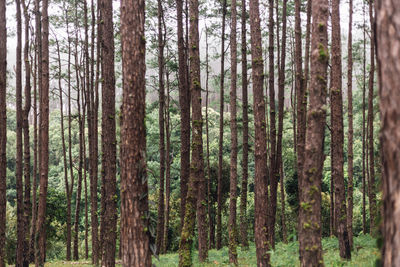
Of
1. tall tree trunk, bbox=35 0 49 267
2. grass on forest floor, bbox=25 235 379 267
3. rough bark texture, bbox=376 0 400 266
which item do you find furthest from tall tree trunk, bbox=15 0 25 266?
rough bark texture, bbox=376 0 400 266

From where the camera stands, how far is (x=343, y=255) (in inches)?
404

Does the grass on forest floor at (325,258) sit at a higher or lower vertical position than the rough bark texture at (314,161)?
lower

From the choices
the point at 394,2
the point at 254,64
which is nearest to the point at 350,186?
the point at 254,64

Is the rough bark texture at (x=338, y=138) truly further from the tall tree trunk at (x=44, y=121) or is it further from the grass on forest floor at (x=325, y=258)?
the tall tree trunk at (x=44, y=121)

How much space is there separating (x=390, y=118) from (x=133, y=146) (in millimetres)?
4082

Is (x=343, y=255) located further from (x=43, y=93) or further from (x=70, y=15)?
(x=70, y=15)

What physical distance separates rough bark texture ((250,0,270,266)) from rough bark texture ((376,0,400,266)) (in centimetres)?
636

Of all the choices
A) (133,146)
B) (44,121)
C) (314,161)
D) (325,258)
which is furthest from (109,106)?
(325,258)

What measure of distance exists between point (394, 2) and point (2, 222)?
10.3m

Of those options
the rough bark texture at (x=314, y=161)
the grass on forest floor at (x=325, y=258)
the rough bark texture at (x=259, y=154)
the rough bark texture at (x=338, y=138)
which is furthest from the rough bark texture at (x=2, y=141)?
the rough bark texture at (x=338, y=138)

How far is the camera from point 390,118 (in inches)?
92.3

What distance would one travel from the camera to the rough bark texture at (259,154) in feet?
28.5

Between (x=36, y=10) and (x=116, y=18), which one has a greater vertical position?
(x=116, y=18)

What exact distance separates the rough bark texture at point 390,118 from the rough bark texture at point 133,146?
3964 mm
